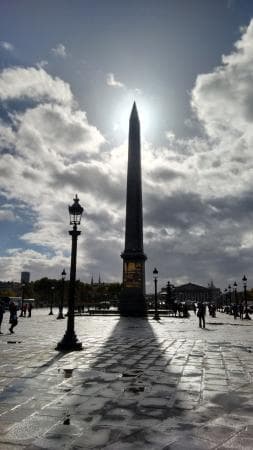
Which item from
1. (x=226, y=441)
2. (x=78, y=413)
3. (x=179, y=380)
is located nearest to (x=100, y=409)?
(x=78, y=413)

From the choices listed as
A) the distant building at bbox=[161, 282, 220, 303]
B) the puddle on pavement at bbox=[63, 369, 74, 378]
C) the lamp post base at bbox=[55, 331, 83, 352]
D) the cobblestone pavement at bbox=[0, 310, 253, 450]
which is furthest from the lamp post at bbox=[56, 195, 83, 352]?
the distant building at bbox=[161, 282, 220, 303]

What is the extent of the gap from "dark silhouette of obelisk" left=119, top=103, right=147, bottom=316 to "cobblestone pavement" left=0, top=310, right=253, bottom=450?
89.4 ft

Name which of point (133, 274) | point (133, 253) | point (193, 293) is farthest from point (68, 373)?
point (193, 293)

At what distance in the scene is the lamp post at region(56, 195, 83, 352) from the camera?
1234cm

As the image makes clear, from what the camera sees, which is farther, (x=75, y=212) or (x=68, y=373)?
(x=75, y=212)

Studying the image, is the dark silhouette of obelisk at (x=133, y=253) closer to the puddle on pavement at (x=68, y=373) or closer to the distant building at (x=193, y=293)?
the puddle on pavement at (x=68, y=373)

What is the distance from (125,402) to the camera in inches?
234

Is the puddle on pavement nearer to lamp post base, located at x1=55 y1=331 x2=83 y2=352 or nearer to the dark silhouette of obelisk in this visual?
lamp post base, located at x1=55 y1=331 x2=83 y2=352

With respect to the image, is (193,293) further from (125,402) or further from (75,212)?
(125,402)

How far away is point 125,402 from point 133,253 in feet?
105

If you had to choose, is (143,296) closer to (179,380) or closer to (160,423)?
(179,380)

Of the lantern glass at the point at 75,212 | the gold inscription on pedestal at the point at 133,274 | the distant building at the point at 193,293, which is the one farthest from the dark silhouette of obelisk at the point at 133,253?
the distant building at the point at 193,293

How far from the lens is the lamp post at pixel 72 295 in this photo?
1234 centimetres

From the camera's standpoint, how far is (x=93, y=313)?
48562 mm
